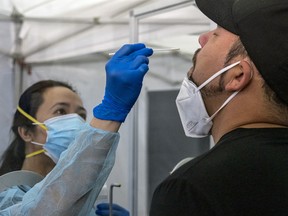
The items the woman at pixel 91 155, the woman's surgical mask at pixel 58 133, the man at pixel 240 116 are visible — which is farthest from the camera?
the woman's surgical mask at pixel 58 133

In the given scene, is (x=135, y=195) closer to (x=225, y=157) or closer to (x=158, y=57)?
(x=158, y=57)

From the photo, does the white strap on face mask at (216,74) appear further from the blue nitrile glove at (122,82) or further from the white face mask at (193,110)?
the blue nitrile glove at (122,82)

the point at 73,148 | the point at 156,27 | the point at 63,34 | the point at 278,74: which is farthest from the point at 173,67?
the point at 278,74

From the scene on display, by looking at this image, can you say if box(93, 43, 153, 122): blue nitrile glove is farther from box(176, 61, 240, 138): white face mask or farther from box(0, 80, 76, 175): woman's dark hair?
box(0, 80, 76, 175): woman's dark hair

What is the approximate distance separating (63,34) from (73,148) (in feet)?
4.68

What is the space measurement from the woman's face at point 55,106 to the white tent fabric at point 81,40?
46 cm

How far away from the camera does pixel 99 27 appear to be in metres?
2.37

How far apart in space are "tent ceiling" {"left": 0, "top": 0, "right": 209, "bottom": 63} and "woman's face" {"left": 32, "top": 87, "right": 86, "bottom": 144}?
67 cm

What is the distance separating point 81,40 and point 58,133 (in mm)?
1052

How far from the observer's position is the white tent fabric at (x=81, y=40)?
2.10 meters

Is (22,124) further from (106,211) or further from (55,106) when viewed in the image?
(106,211)

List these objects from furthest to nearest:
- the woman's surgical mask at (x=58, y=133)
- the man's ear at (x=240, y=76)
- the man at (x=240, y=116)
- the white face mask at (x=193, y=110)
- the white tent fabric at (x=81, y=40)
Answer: the white tent fabric at (x=81, y=40) → the woman's surgical mask at (x=58, y=133) → the white face mask at (x=193, y=110) → the man's ear at (x=240, y=76) → the man at (x=240, y=116)

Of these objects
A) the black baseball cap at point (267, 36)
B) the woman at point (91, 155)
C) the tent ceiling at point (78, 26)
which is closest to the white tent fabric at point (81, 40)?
the tent ceiling at point (78, 26)

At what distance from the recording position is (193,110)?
0.92 metres
